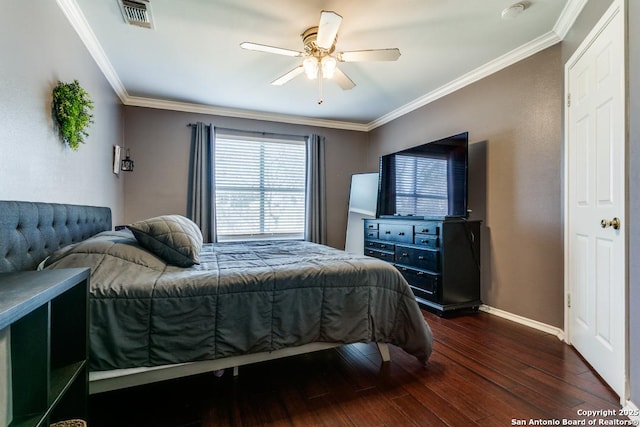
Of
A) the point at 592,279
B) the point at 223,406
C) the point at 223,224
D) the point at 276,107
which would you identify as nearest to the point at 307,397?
the point at 223,406

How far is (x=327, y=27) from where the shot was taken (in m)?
1.97

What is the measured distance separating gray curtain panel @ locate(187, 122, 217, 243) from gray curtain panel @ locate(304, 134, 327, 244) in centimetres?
140

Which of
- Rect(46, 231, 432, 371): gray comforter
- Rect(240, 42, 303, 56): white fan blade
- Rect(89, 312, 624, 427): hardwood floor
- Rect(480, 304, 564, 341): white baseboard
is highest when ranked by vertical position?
Rect(240, 42, 303, 56): white fan blade

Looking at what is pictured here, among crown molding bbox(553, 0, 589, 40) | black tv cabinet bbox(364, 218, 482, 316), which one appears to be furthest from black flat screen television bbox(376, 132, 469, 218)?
crown molding bbox(553, 0, 589, 40)

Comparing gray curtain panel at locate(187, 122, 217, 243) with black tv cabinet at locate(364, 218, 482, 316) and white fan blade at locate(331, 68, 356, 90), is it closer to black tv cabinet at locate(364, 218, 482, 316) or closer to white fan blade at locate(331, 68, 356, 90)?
white fan blade at locate(331, 68, 356, 90)

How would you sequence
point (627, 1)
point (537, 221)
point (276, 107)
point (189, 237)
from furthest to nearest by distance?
point (276, 107) < point (537, 221) < point (189, 237) < point (627, 1)

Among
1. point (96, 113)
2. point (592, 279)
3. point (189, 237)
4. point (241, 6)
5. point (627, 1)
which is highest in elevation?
point (241, 6)

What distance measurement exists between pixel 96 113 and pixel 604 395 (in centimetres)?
415

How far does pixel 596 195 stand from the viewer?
75.5 inches

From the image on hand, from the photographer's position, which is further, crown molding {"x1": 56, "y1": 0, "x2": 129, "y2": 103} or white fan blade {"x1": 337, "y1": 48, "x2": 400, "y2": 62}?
white fan blade {"x1": 337, "y1": 48, "x2": 400, "y2": 62}

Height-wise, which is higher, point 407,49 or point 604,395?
point 407,49

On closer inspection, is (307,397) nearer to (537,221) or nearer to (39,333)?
(39,333)

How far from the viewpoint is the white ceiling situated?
2.18 metres

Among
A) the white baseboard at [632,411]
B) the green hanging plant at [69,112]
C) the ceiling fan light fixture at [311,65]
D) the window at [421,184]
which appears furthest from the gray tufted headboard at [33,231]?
the window at [421,184]
